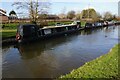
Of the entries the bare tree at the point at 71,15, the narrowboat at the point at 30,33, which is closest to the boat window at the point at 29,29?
the narrowboat at the point at 30,33

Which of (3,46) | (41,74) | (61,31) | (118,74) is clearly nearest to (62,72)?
(41,74)

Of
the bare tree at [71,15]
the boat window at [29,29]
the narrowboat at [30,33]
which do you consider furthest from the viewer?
the bare tree at [71,15]

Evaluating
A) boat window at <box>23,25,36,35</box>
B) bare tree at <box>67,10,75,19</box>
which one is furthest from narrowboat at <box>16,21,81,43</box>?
bare tree at <box>67,10,75,19</box>

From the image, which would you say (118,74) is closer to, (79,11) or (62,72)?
(62,72)

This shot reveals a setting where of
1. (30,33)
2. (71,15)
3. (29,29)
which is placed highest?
(71,15)

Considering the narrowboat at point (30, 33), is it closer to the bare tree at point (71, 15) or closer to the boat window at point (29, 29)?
the boat window at point (29, 29)

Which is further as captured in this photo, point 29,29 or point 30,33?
point 30,33

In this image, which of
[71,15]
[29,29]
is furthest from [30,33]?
[71,15]

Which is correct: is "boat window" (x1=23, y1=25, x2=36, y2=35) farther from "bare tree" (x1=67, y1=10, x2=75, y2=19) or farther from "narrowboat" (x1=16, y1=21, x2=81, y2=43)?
"bare tree" (x1=67, y1=10, x2=75, y2=19)

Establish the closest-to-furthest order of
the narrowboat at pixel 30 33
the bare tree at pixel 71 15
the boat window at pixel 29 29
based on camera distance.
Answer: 1. the narrowboat at pixel 30 33
2. the boat window at pixel 29 29
3. the bare tree at pixel 71 15

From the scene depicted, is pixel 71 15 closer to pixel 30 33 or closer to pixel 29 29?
pixel 30 33

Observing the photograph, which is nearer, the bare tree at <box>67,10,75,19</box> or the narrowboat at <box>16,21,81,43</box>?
the narrowboat at <box>16,21,81,43</box>

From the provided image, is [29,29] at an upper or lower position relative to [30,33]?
upper

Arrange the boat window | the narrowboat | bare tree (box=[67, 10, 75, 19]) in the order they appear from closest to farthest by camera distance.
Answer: the narrowboat
the boat window
bare tree (box=[67, 10, 75, 19])
